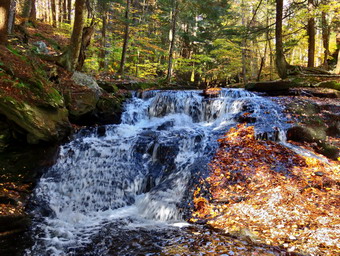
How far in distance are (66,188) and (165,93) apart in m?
7.76

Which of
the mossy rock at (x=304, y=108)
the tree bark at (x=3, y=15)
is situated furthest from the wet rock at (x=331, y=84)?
the tree bark at (x=3, y=15)

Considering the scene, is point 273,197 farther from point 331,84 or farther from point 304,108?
point 331,84

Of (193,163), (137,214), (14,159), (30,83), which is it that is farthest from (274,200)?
(30,83)

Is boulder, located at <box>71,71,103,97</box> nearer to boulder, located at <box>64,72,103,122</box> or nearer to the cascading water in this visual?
boulder, located at <box>64,72,103,122</box>

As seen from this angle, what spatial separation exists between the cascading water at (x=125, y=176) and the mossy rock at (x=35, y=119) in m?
0.72

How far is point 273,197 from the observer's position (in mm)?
5512

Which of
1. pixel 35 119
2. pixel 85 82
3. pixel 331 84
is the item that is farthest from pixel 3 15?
pixel 331 84

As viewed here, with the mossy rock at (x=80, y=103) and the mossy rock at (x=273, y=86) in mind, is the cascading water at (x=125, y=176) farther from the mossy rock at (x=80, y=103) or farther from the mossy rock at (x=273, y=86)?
the mossy rock at (x=273, y=86)

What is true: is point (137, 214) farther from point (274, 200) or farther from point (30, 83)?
point (30, 83)

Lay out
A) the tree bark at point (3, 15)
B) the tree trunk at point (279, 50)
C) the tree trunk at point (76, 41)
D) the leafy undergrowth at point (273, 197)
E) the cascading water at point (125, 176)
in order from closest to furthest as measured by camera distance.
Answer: the leafy undergrowth at point (273, 197) → the cascading water at point (125, 176) → the tree bark at point (3, 15) → the tree trunk at point (76, 41) → the tree trunk at point (279, 50)

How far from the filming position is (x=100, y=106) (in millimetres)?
10664

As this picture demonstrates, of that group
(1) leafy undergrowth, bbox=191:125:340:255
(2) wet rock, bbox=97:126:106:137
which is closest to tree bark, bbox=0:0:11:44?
(2) wet rock, bbox=97:126:106:137

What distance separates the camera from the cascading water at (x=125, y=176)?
5.21 meters

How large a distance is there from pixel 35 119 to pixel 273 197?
6829 millimetres
